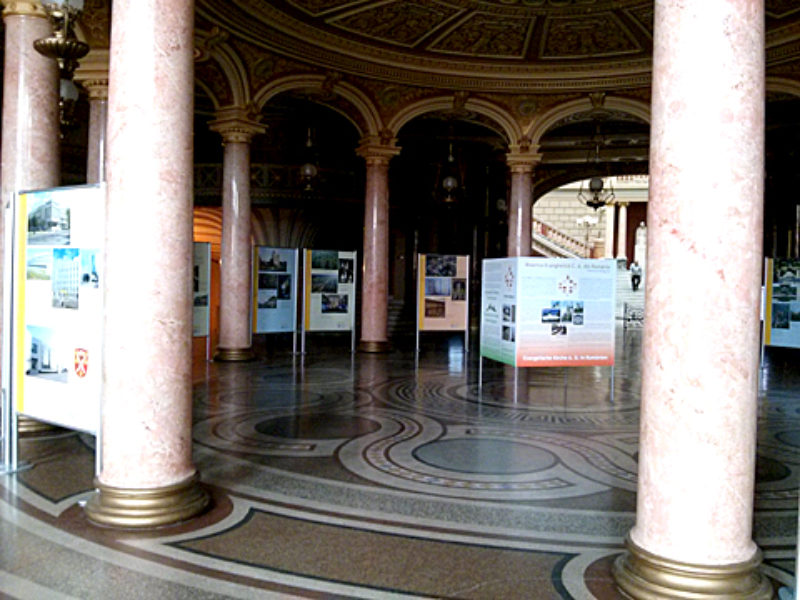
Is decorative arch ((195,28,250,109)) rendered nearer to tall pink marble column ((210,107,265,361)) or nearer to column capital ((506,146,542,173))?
tall pink marble column ((210,107,265,361))

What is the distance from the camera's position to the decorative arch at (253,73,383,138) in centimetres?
1218

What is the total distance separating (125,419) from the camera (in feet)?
13.3

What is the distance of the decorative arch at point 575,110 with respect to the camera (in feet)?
46.2

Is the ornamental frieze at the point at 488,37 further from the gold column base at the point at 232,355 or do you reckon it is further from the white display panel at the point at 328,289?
the gold column base at the point at 232,355

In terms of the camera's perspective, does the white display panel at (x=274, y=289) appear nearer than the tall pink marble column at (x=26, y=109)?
No

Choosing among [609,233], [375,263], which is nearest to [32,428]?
[375,263]

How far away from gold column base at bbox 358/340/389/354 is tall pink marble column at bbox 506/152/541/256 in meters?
3.32

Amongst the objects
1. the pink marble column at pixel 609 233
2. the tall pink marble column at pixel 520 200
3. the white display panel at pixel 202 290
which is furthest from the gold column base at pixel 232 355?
the pink marble column at pixel 609 233

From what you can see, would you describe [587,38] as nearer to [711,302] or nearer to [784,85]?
[784,85]

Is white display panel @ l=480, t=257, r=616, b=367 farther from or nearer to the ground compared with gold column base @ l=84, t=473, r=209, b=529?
farther from the ground

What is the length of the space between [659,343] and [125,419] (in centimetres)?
288

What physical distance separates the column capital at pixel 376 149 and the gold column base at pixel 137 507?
33.7 feet

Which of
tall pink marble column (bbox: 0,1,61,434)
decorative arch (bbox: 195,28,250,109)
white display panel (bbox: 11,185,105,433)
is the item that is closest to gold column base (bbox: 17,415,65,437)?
tall pink marble column (bbox: 0,1,61,434)

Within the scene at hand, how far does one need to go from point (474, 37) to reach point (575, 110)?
120 inches
